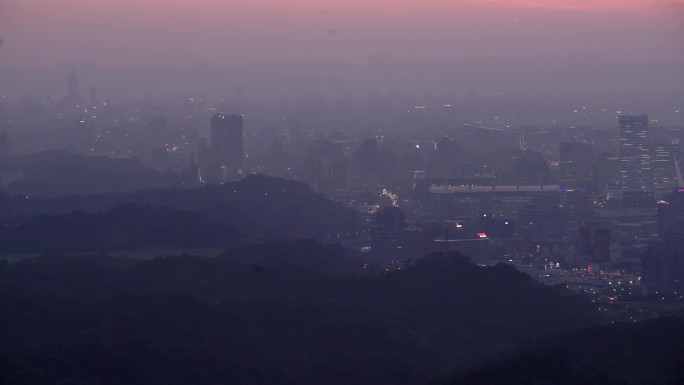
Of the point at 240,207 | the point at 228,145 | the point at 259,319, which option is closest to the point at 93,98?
the point at 228,145

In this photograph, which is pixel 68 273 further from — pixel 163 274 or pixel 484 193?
pixel 484 193

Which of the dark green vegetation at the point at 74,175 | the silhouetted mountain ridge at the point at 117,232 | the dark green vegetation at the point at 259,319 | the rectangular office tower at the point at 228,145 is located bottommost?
the dark green vegetation at the point at 259,319

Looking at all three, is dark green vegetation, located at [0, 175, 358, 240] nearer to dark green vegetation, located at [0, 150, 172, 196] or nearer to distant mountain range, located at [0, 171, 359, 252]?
distant mountain range, located at [0, 171, 359, 252]

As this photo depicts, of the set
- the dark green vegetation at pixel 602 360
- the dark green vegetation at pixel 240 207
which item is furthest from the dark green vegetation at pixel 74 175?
the dark green vegetation at pixel 602 360

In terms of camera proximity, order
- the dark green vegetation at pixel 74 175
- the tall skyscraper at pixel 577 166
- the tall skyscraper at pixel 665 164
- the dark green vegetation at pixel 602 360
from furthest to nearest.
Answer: the dark green vegetation at pixel 74 175 < the tall skyscraper at pixel 577 166 < the tall skyscraper at pixel 665 164 < the dark green vegetation at pixel 602 360

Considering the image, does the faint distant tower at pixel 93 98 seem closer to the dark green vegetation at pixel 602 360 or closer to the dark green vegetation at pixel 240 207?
the dark green vegetation at pixel 240 207

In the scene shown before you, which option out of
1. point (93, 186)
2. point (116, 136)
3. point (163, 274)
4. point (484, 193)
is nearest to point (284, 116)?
point (116, 136)

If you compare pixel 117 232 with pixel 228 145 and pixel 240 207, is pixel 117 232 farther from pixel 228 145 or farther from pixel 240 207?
pixel 228 145
